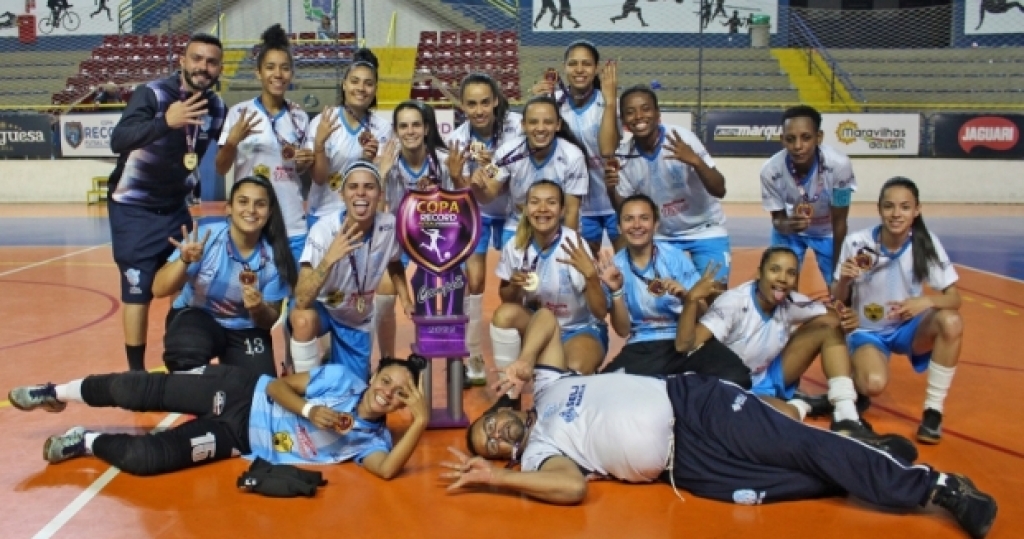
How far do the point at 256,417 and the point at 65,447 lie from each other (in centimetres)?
84

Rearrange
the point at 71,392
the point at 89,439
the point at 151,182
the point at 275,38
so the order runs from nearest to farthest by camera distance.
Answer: the point at 89,439 → the point at 71,392 → the point at 151,182 → the point at 275,38

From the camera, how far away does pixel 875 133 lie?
1712 centimetres

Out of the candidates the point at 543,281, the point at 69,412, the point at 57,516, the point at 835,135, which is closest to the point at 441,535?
the point at 57,516

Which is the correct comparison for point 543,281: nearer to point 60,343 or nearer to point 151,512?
point 151,512

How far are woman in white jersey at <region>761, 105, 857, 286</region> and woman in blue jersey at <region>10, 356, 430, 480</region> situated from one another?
2794 mm

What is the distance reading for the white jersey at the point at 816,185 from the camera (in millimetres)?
5852

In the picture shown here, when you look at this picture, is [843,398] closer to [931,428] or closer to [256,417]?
[931,428]

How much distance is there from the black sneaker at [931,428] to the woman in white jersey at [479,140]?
2.39 meters

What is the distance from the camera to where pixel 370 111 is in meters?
5.79

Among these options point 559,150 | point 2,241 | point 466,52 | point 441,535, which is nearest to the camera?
point 441,535

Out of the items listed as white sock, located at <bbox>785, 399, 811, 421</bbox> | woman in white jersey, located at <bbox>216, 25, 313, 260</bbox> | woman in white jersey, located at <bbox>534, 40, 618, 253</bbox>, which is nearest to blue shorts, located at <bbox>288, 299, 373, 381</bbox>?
woman in white jersey, located at <bbox>216, 25, 313, 260</bbox>

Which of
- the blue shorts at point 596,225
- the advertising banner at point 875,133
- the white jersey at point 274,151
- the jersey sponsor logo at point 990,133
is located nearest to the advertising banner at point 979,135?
the jersey sponsor logo at point 990,133

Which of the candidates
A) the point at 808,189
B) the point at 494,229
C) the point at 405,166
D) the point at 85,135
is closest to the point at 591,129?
the point at 494,229

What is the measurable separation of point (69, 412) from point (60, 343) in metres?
1.67
